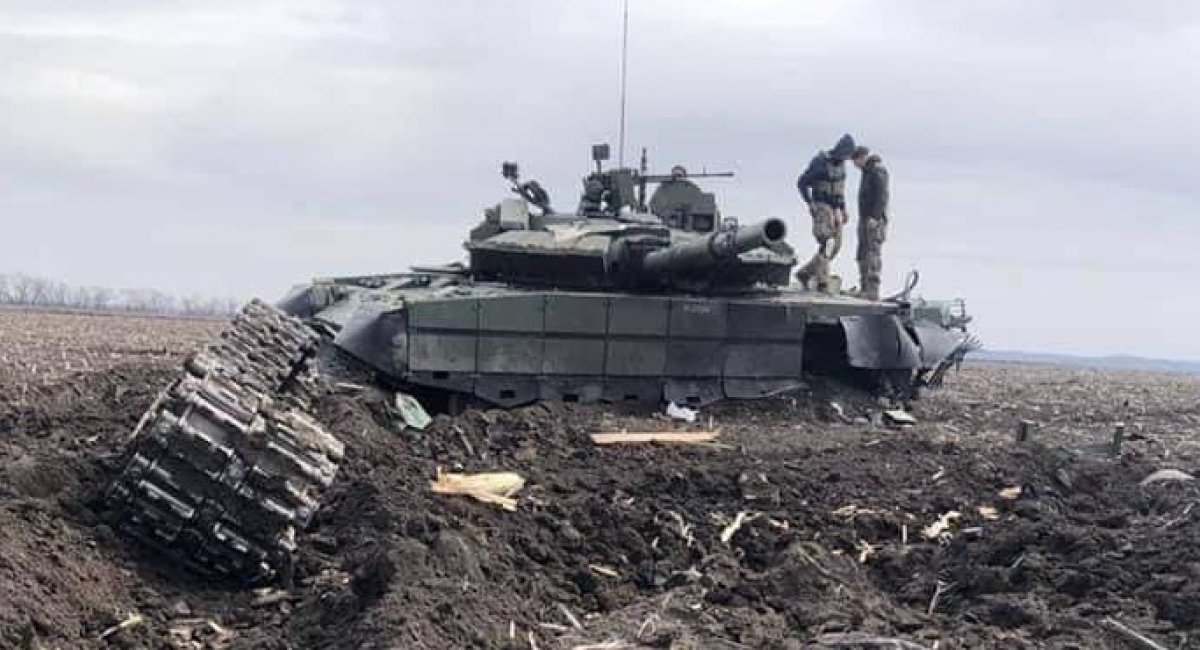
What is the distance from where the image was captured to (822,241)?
22.6 m

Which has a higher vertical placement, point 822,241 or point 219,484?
point 822,241

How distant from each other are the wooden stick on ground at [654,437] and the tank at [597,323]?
2030mm

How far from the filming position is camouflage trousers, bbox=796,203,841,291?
22266mm

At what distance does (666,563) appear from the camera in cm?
913

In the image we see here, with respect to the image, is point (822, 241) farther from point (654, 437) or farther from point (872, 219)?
point (654, 437)

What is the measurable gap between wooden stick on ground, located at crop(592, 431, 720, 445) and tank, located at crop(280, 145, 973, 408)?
6.64ft

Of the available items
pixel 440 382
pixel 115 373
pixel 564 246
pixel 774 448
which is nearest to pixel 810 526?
pixel 774 448

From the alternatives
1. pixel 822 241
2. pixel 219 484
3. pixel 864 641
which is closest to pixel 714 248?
pixel 822 241

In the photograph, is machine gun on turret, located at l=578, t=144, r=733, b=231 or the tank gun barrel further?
machine gun on turret, located at l=578, t=144, r=733, b=231

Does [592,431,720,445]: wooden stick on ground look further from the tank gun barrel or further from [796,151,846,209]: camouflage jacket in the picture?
[796,151,846,209]: camouflage jacket

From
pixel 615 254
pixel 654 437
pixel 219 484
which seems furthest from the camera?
pixel 615 254

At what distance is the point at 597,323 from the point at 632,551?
8317mm

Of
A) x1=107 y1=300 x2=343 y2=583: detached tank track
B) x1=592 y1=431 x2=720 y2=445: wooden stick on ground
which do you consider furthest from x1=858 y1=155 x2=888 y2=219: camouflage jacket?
x1=107 y1=300 x2=343 y2=583: detached tank track

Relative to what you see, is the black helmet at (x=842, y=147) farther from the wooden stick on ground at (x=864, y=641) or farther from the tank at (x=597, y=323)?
the wooden stick on ground at (x=864, y=641)
